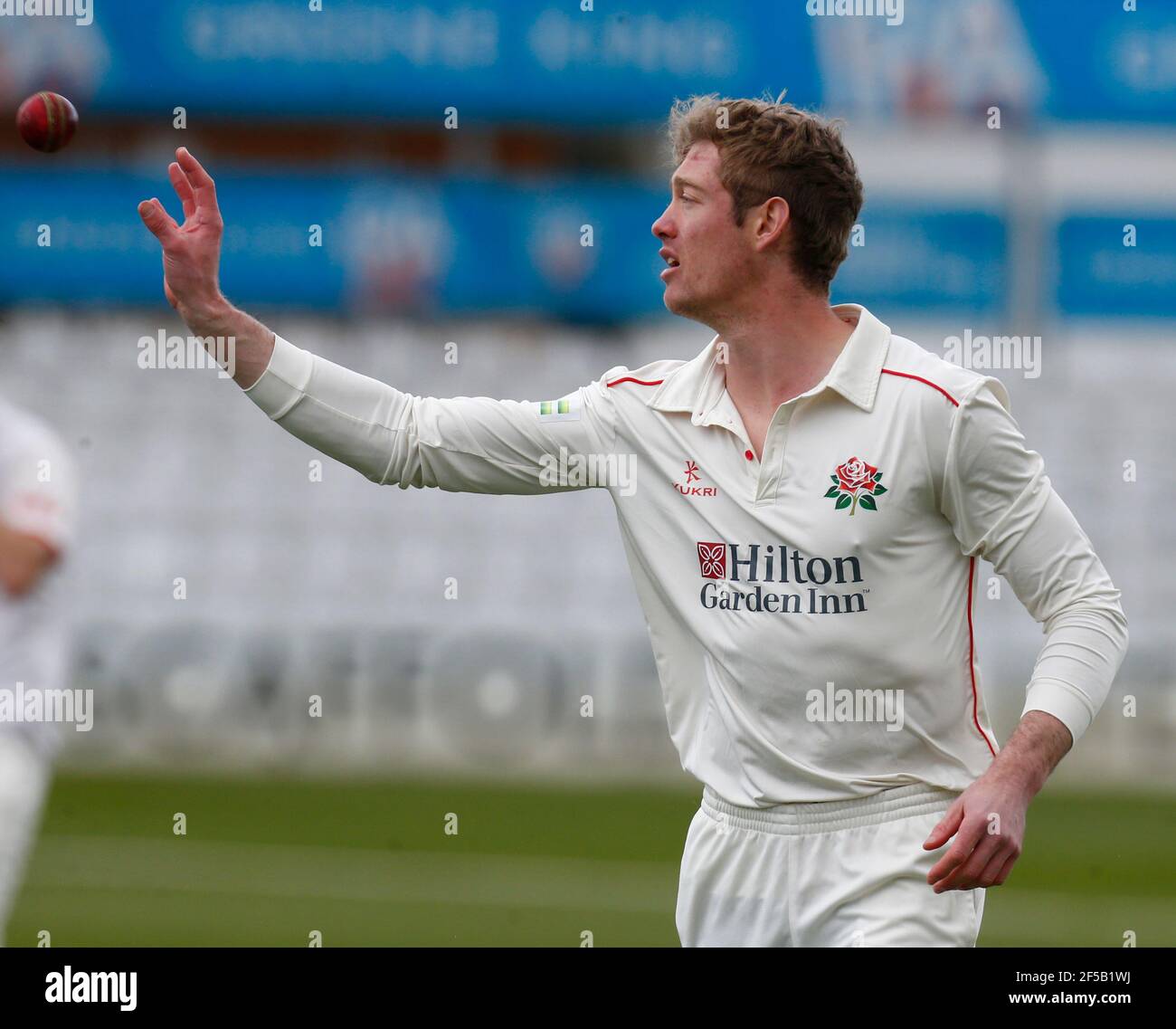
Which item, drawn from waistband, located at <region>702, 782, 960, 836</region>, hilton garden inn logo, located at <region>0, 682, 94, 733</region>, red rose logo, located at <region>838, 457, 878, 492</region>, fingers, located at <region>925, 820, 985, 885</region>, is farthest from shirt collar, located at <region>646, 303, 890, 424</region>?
hilton garden inn logo, located at <region>0, 682, 94, 733</region>

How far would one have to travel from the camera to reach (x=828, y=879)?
407 cm

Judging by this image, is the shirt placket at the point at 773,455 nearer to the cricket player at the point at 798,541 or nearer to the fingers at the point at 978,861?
the cricket player at the point at 798,541

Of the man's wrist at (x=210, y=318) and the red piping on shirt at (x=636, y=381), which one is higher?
the man's wrist at (x=210, y=318)

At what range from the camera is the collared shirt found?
403cm

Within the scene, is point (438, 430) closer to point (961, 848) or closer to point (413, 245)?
point (961, 848)

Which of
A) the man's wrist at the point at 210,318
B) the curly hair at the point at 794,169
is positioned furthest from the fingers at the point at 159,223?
the curly hair at the point at 794,169

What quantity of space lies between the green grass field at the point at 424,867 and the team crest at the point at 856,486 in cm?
500

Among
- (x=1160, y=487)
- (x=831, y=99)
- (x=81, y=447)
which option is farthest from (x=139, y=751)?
(x=1160, y=487)

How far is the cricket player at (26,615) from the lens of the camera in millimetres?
4273

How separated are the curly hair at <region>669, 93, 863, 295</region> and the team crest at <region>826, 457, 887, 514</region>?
529mm

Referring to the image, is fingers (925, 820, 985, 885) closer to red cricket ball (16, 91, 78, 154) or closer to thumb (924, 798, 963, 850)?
thumb (924, 798, 963, 850)

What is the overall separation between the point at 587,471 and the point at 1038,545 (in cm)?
107

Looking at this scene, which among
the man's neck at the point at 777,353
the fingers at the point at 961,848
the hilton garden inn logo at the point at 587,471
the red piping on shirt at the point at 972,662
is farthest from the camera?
the hilton garden inn logo at the point at 587,471

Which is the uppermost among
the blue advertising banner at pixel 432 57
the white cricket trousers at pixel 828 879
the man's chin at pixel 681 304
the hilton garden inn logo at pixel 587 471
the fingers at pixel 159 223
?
the blue advertising banner at pixel 432 57
